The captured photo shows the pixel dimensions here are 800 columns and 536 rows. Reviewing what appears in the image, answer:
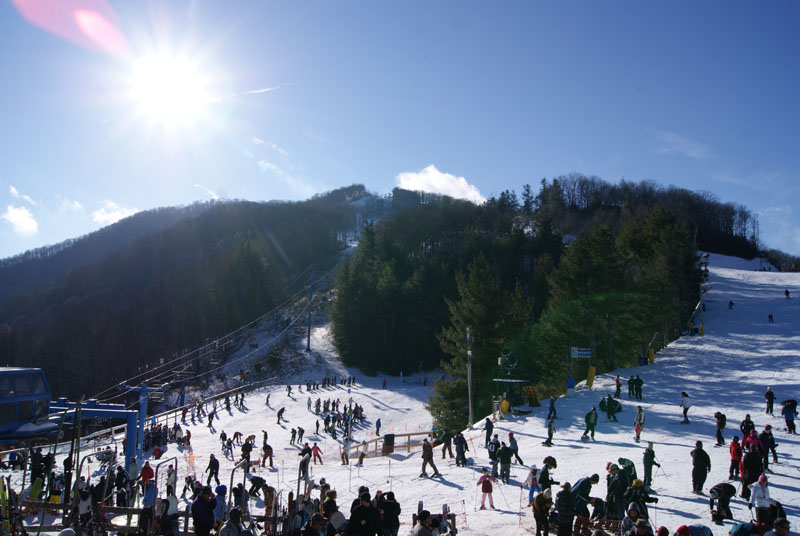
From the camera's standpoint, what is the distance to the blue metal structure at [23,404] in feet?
49.5

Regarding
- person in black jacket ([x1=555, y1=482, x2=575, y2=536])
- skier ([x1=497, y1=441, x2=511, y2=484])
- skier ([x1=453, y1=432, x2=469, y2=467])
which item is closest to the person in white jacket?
person in black jacket ([x1=555, y1=482, x2=575, y2=536])

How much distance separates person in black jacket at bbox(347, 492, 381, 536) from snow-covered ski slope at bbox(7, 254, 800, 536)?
3892 mm

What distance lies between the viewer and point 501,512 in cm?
1197

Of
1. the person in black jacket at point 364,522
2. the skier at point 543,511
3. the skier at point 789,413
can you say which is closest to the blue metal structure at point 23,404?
the person in black jacket at point 364,522

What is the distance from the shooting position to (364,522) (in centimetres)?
761

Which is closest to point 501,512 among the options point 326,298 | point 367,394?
point 367,394

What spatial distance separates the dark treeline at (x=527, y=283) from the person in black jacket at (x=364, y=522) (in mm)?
20485

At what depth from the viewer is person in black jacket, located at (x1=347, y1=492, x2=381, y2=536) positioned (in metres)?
7.61

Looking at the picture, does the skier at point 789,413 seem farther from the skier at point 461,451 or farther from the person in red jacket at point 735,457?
the skier at point 461,451

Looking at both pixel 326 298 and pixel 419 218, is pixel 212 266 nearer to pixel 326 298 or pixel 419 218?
pixel 326 298

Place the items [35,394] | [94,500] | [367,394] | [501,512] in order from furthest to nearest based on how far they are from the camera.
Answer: [367,394] → [35,394] → [501,512] → [94,500]

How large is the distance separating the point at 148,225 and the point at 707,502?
190779 mm

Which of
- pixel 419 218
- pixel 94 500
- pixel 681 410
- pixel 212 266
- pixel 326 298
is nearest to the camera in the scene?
pixel 94 500

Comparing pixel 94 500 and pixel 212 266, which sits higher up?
pixel 212 266
